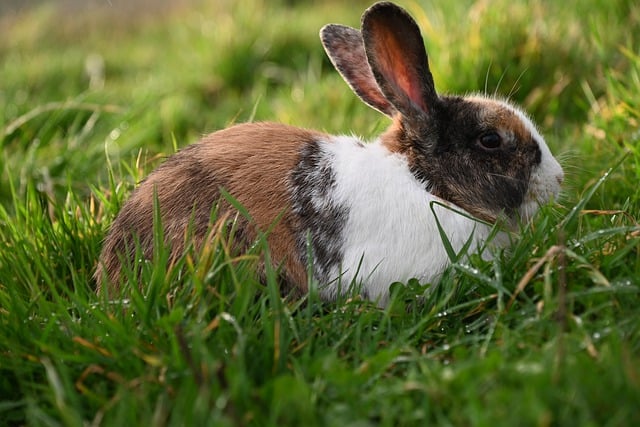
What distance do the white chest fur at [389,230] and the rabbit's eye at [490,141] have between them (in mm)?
321

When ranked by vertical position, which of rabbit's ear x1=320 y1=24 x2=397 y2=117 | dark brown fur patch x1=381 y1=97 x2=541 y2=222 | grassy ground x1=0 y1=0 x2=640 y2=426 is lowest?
grassy ground x1=0 y1=0 x2=640 y2=426

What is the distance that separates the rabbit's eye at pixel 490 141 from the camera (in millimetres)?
3541

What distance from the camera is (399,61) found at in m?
3.50

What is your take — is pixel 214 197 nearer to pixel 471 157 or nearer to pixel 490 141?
pixel 471 157

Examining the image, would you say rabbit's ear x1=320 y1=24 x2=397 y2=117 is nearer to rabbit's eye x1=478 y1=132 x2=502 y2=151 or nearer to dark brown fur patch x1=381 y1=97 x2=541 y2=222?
dark brown fur patch x1=381 y1=97 x2=541 y2=222

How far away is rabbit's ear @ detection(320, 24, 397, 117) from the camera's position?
396 centimetres

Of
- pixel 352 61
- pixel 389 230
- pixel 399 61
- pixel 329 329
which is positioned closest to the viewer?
pixel 329 329

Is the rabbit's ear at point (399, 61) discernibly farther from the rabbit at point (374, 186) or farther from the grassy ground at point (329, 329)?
the grassy ground at point (329, 329)

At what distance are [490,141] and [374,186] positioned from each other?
1.74 feet

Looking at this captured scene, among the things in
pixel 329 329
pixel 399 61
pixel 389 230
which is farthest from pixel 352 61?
pixel 329 329

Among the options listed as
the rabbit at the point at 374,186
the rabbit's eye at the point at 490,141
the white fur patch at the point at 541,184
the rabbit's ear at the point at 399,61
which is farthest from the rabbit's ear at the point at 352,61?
the white fur patch at the point at 541,184

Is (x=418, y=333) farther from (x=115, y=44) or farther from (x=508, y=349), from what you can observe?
(x=115, y=44)

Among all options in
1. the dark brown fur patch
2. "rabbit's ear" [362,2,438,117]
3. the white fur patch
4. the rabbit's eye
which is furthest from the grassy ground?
"rabbit's ear" [362,2,438,117]

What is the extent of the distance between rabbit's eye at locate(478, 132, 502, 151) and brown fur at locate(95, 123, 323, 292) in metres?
0.72
